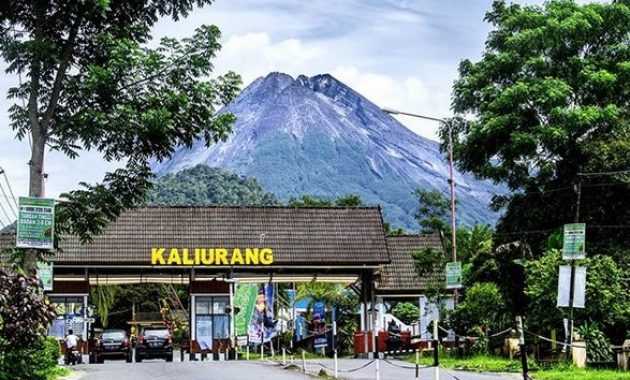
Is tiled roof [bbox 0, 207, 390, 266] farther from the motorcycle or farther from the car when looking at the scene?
the motorcycle

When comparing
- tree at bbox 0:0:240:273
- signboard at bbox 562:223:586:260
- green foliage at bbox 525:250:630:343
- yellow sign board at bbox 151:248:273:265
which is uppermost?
tree at bbox 0:0:240:273

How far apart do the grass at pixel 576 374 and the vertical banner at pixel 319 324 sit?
66.8ft

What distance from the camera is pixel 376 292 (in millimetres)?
48719

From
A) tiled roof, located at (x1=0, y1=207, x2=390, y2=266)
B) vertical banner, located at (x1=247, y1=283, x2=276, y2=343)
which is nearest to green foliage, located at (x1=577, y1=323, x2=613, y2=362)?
tiled roof, located at (x1=0, y1=207, x2=390, y2=266)

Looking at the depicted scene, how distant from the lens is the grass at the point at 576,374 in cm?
2208

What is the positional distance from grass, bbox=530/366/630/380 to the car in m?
22.8

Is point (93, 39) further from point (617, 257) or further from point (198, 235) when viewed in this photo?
point (198, 235)

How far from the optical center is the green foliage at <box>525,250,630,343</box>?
2877 cm

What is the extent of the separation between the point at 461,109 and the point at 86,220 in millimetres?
25559

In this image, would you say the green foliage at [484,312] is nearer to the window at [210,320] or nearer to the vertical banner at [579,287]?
the vertical banner at [579,287]

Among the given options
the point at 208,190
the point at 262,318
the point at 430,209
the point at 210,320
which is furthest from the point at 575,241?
the point at 208,190

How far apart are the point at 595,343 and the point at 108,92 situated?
51.4 feet

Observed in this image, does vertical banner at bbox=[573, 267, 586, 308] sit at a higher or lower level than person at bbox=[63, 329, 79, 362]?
higher

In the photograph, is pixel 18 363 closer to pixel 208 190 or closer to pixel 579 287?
pixel 579 287
